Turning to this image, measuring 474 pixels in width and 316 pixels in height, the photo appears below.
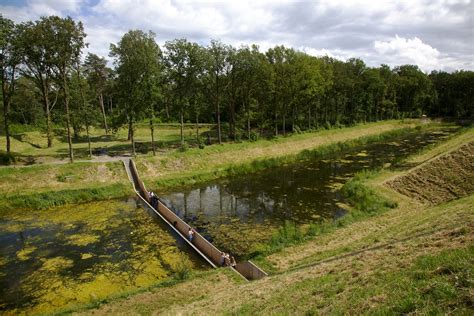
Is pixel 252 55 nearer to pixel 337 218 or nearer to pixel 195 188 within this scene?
pixel 195 188

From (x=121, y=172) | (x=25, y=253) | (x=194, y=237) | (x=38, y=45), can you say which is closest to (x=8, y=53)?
(x=38, y=45)

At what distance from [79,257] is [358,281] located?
18702mm

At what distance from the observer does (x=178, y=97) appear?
5384 cm

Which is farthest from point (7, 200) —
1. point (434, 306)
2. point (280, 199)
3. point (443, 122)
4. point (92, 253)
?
point (443, 122)

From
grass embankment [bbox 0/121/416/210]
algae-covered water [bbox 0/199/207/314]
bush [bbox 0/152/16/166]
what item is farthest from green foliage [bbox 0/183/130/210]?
bush [bbox 0/152/16/166]

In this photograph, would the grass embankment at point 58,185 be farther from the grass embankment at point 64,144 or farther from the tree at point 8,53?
the tree at point 8,53

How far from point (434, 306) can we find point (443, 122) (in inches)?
4266

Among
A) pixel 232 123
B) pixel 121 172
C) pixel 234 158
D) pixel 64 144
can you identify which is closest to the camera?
pixel 121 172

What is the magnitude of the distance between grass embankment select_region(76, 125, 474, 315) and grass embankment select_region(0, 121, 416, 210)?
22292 millimetres

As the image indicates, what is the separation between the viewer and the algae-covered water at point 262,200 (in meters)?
26.9

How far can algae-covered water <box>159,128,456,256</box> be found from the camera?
1057 inches

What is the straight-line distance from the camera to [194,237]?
954 inches

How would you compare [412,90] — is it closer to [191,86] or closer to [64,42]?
[191,86]

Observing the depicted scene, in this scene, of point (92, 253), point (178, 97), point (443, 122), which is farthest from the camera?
point (443, 122)
